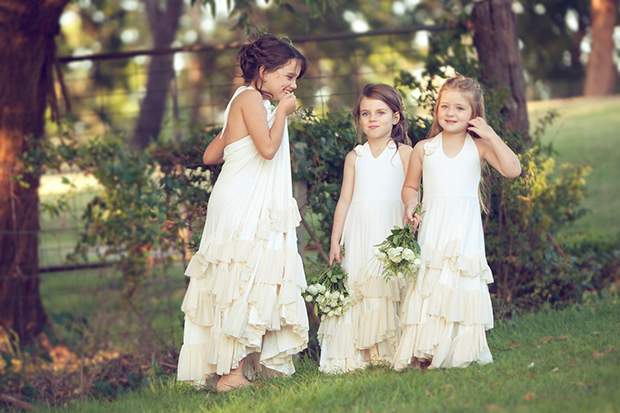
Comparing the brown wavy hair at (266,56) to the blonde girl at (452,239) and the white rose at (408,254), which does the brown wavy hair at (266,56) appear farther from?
the white rose at (408,254)

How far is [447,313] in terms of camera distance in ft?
13.8

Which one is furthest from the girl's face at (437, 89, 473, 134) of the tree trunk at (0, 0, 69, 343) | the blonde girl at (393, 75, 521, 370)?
the tree trunk at (0, 0, 69, 343)

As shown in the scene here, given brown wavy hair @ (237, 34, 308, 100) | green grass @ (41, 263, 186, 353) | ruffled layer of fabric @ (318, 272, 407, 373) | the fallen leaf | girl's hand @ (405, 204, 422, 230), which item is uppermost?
brown wavy hair @ (237, 34, 308, 100)

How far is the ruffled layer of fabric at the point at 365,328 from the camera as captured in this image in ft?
14.8

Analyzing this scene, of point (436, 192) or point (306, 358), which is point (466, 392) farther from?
point (306, 358)

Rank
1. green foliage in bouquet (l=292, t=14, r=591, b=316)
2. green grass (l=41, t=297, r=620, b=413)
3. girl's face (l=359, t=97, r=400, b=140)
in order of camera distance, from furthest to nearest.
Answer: green foliage in bouquet (l=292, t=14, r=591, b=316) < girl's face (l=359, t=97, r=400, b=140) < green grass (l=41, t=297, r=620, b=413)

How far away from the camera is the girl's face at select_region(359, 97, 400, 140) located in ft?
15.1

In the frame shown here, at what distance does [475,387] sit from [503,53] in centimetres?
356

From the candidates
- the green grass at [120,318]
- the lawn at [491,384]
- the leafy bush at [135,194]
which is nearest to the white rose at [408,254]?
the lawn at [491,384]

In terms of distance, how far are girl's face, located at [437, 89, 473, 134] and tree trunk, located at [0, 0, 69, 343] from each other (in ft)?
14.4

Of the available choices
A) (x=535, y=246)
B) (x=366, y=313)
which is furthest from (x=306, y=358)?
(x=535, y=246)

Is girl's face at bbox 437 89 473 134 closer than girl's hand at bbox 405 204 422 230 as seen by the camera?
No

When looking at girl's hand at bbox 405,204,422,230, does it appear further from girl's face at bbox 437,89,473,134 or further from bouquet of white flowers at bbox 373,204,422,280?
girl's face at bbox 437,89,473,134

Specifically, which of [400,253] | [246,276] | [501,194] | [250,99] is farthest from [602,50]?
[246,276]
